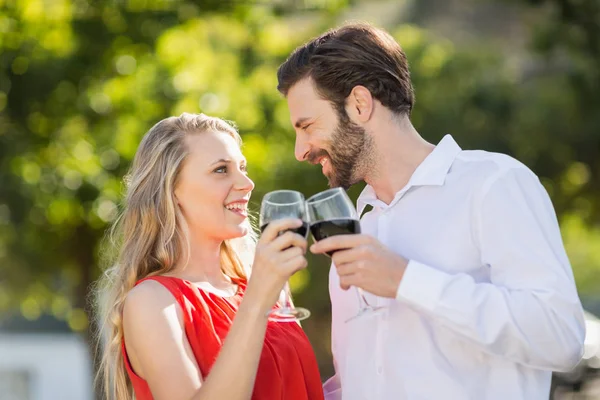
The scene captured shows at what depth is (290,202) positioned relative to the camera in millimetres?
2975

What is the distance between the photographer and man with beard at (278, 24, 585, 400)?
2.83m

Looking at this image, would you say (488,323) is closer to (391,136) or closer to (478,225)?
(478,225)

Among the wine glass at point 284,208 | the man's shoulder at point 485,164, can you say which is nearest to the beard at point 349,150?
the man's shoulder at point 485,164

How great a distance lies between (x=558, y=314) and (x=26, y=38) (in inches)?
364

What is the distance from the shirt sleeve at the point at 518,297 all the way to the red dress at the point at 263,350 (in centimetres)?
94

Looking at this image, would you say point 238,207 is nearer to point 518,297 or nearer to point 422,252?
point 422,252

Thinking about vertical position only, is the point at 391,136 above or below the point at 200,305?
above

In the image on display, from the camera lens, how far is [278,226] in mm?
2887

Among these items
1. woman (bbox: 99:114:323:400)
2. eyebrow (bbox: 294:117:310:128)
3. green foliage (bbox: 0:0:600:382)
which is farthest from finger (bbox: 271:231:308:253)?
green foliage (bbox: 0:0:600:382)

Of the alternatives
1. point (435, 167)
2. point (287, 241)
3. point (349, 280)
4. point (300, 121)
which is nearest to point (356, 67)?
point (300, 121)

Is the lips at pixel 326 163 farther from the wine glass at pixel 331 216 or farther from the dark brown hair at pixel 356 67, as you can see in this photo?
the wine glass at pixel 331 216

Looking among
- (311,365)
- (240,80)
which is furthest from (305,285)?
(311,365)

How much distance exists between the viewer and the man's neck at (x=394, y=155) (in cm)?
342

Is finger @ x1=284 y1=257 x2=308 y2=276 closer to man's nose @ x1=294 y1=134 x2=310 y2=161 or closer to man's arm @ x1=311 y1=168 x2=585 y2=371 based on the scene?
man's arm @ x1=311 y1=168 x2=585 y2=371
